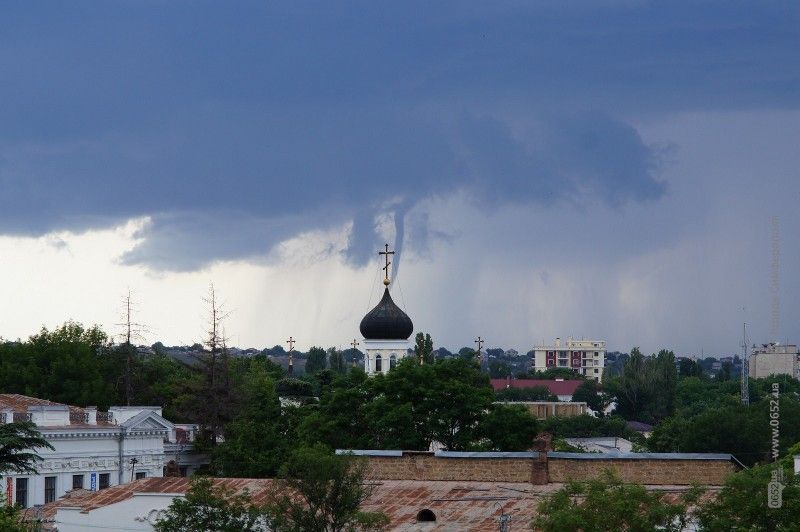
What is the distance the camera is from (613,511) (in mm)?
35781

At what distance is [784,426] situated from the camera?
111 metres

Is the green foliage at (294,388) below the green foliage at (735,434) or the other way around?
the other way around

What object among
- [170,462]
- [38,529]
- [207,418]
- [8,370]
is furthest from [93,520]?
[8,370]

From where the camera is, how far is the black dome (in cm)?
10556

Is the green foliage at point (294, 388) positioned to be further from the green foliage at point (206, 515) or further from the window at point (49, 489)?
the green foliage at point (206, 515)

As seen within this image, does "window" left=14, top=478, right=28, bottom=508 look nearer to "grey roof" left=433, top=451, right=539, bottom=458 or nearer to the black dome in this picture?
"grey roof" left=433, top=451, right=539, bottom=458

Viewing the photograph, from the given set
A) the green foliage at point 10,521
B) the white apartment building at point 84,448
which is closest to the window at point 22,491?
the white apartment building at point 84,448

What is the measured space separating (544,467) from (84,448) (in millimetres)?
30566

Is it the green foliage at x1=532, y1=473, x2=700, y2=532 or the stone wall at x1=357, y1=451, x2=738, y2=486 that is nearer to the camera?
the green foliage at x1=532, y1=473, x2=700, y2=532

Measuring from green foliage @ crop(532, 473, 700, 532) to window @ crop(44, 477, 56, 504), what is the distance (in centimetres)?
3663

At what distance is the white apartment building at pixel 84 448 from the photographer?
222ft

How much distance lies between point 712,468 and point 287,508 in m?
12.6

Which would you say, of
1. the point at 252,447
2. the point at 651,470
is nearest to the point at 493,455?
the point at 651,470

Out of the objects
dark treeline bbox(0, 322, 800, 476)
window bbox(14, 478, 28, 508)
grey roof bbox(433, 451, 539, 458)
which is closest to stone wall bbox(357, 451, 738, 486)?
grey roof bbox(433, 451, 539, 458)
